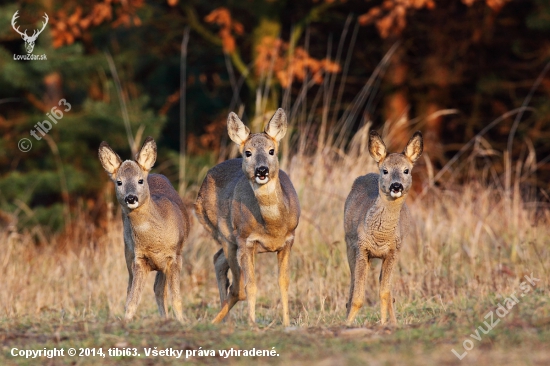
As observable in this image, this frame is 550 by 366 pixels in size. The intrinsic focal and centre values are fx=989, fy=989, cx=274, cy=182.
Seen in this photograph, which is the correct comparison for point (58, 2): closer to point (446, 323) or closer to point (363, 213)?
point (363, 213)

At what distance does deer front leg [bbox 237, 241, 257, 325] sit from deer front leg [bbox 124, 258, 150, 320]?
0.79 metres

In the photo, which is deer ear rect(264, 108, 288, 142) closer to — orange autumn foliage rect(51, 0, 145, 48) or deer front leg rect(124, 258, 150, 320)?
deer front leg rect(124, 258, 150, 320)

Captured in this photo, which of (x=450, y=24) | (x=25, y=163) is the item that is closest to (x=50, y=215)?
(x=25, y=163)

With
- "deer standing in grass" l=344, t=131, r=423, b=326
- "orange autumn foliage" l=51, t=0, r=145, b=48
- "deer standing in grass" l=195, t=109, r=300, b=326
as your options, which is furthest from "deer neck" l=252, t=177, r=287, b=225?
"orange autumn foliage" l=51, t=0, r=145, b=48

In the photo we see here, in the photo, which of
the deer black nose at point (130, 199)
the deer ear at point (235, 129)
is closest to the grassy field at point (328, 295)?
the deer black nose at point (130, 199)

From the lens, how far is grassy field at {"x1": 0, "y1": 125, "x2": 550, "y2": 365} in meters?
5.89

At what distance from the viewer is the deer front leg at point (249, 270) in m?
7.84

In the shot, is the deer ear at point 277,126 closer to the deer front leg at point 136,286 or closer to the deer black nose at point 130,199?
the deer black nose at point 130,199

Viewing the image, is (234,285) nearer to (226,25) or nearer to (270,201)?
(270,201)

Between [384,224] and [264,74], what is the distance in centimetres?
1089

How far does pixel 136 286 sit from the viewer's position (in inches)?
311

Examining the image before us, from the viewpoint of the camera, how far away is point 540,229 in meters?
11.5

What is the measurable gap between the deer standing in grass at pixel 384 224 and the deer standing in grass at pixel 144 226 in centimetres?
146

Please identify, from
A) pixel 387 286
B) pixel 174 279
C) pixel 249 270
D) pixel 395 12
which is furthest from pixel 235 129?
pixel 395 12
